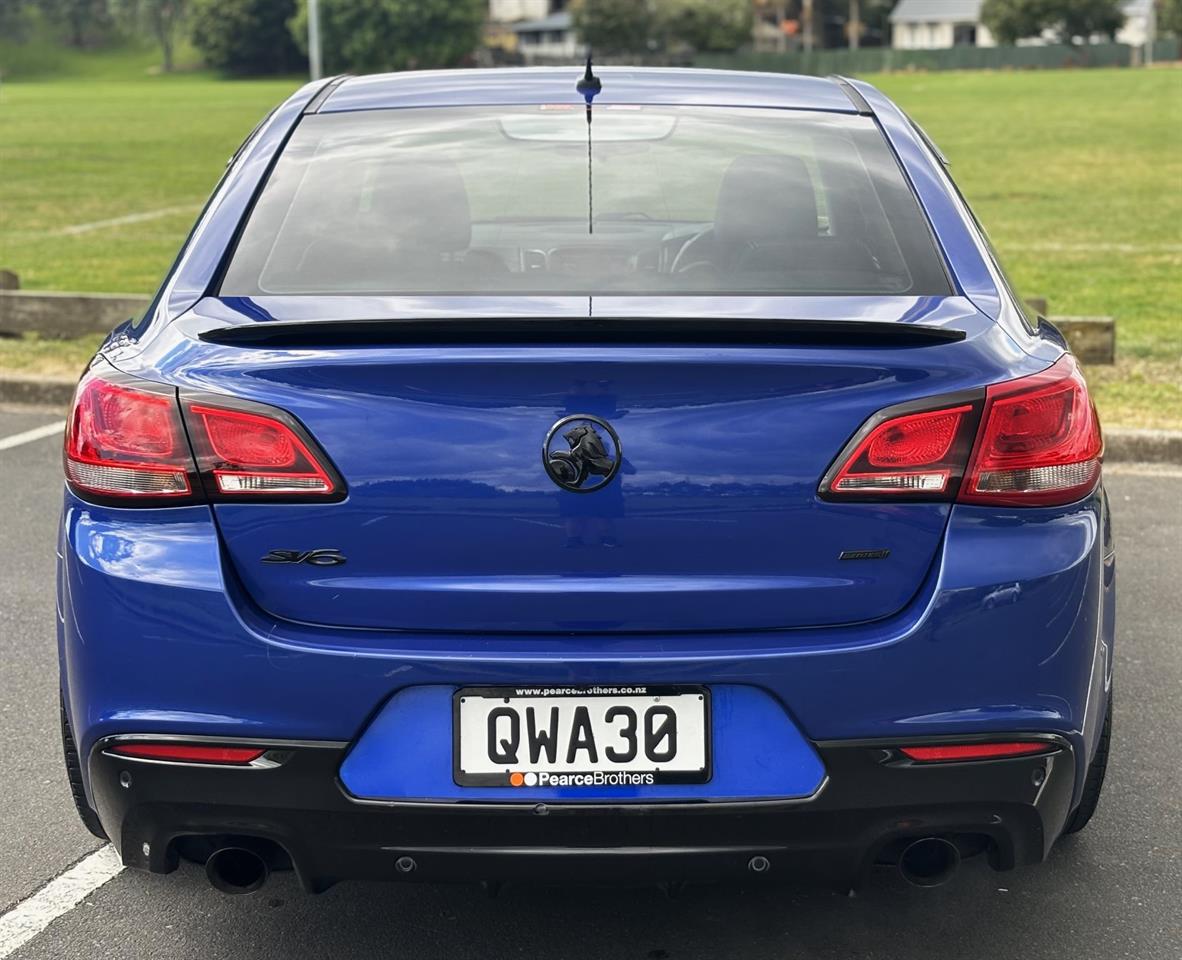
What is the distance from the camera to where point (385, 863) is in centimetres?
250

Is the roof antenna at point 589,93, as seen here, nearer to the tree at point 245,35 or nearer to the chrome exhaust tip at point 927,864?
the chrome exhaust tip at point 927,864

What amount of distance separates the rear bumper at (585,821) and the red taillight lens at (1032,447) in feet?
1.29

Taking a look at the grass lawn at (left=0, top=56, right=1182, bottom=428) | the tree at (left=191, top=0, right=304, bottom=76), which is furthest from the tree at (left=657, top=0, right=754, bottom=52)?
the grass lawn at (left=0, top=56, right=1182, bottom=428)

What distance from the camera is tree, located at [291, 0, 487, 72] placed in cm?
12012

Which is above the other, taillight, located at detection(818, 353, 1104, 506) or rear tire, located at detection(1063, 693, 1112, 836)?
taillight, located at detection(818, 353, 1104, 506)

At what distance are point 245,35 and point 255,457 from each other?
132m

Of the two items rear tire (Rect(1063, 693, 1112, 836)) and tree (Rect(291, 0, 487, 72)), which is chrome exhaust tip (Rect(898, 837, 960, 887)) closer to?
rear tire (Rect(1063, 693, 1112, 836))

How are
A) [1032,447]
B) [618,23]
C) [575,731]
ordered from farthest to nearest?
[618,23] → [1032,447] → [575,731]

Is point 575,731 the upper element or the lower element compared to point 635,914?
upper

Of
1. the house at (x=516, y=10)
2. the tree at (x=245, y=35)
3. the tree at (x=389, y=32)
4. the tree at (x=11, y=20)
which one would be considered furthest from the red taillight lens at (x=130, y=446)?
the house at (x=516, y=10)

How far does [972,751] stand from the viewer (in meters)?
2.50

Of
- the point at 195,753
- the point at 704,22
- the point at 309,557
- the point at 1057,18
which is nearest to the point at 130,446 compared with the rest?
the point at 309,557

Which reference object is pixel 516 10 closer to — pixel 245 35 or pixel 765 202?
pixel 245 35

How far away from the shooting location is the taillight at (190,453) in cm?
248
